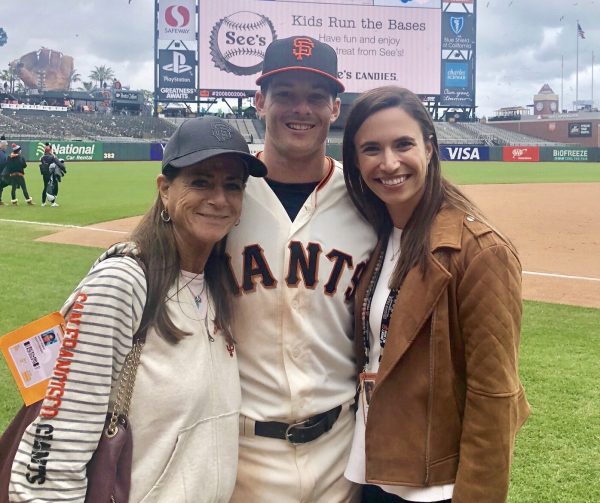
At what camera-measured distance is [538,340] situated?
5539mm

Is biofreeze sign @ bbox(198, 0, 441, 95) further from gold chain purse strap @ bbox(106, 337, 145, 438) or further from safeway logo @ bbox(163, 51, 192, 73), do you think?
gold chain purse strap @ bbox(106, 337, 145, 438)

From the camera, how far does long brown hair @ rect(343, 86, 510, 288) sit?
1.94 meters

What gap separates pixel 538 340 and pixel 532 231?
24.9ft

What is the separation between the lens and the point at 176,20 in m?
47.1

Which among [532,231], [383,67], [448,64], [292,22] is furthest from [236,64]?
[532,231]

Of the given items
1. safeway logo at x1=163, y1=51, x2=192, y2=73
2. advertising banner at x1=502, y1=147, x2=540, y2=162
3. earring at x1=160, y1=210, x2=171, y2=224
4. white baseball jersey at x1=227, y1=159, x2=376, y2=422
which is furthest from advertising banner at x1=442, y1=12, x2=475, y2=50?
earring at x1=160, y1=210, x2=171, y2=224

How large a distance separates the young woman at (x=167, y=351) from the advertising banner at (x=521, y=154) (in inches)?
1964

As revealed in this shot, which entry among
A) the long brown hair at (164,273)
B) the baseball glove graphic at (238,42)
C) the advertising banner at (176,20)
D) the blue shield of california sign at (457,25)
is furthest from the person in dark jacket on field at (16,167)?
the blue shield of california sign at (457,25)

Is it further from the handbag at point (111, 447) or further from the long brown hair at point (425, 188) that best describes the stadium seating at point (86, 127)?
the handbag at point (111, 447)

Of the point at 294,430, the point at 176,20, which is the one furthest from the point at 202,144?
the point at 176,20

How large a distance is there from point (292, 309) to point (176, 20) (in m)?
49.3

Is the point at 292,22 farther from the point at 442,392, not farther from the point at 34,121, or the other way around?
the point at 442,392

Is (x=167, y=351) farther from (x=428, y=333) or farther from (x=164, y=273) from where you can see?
(x=428, y=333)

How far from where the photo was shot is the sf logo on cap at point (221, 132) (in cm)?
189
